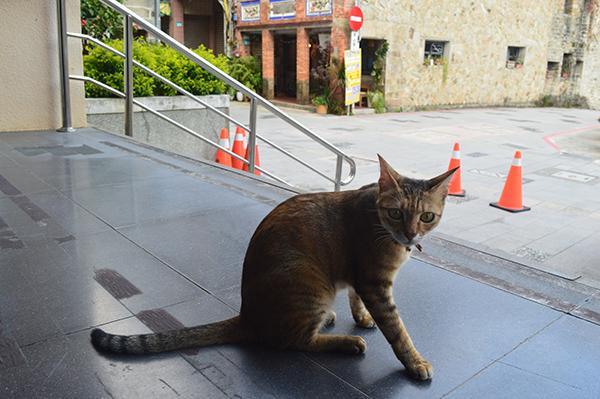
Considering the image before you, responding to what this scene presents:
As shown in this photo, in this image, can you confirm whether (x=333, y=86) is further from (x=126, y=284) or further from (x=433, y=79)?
(x=126, y=284)

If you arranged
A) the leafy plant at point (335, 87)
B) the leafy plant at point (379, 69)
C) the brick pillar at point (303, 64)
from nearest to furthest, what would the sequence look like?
the leafy plant at point (335, 87) → the brick pillar at point (303, 64) → the leafy plant at point (379, 69)

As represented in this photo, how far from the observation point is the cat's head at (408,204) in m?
1.98

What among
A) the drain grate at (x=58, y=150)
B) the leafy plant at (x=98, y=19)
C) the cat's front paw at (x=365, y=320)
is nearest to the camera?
the cat's front paw at (x=365, y=320)

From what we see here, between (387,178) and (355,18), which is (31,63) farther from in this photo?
(355,18)

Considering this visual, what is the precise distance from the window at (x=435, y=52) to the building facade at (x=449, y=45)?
39mm

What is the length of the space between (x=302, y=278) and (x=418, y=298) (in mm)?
903

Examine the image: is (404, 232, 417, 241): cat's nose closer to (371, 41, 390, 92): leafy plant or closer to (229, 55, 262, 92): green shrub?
(371, 41, 390, 92): leafy plant

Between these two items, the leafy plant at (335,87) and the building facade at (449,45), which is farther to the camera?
the building facade at (449,45)

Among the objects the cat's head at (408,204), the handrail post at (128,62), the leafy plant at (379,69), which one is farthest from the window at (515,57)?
the cat's head at (408,204)

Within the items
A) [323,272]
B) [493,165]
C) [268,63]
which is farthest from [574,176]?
[268,63]

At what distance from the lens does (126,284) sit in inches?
104

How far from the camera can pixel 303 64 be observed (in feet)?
61.9

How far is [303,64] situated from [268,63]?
186cm

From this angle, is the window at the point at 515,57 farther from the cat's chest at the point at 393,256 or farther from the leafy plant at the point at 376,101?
the cat's chest at the point at 393,256
